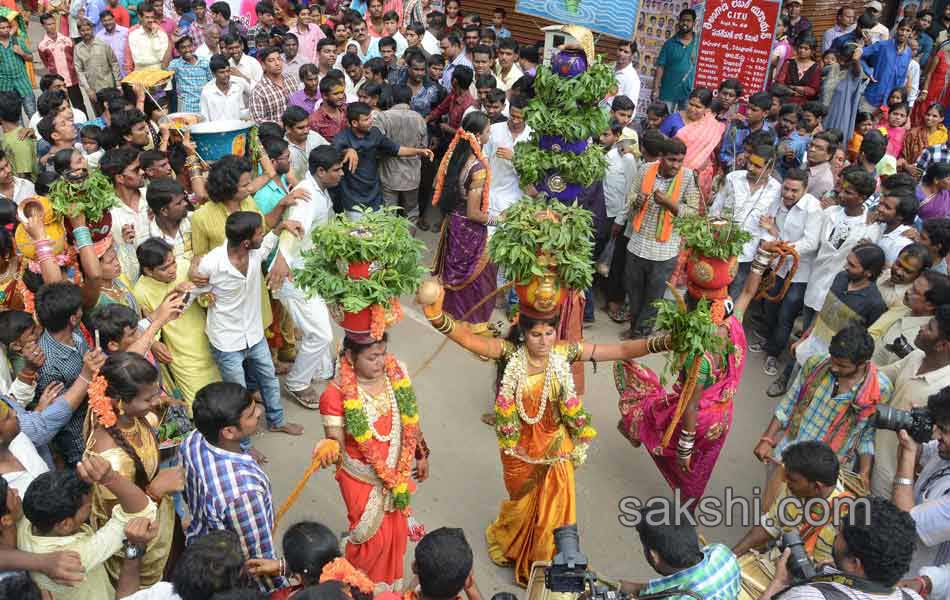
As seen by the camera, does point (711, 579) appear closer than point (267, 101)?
Yes

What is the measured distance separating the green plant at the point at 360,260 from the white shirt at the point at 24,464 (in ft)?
4.97

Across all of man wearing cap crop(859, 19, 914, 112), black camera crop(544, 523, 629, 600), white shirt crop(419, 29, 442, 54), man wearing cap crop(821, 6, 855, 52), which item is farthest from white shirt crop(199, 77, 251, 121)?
man wearing cap crop(821, 6, 855, 52)

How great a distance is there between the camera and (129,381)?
3.73m

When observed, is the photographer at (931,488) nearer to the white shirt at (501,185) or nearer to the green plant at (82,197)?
the white shirt at (501,185)

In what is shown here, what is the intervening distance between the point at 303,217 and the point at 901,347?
4292 mm

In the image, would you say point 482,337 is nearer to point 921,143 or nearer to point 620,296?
point 620,296

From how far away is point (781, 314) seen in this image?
703cm

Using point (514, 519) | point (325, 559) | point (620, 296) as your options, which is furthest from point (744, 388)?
point (325, 559)

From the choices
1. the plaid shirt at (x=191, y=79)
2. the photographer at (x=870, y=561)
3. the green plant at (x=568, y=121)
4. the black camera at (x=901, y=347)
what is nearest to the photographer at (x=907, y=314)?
the black camera at (x=901, y=347)

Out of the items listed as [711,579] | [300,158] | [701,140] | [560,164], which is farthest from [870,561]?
[701,140]

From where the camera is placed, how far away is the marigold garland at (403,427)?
4.07 meters

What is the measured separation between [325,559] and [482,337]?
1725mm

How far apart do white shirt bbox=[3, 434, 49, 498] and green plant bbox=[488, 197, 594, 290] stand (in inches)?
99.4

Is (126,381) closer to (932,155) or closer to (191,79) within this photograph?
(191,79)
